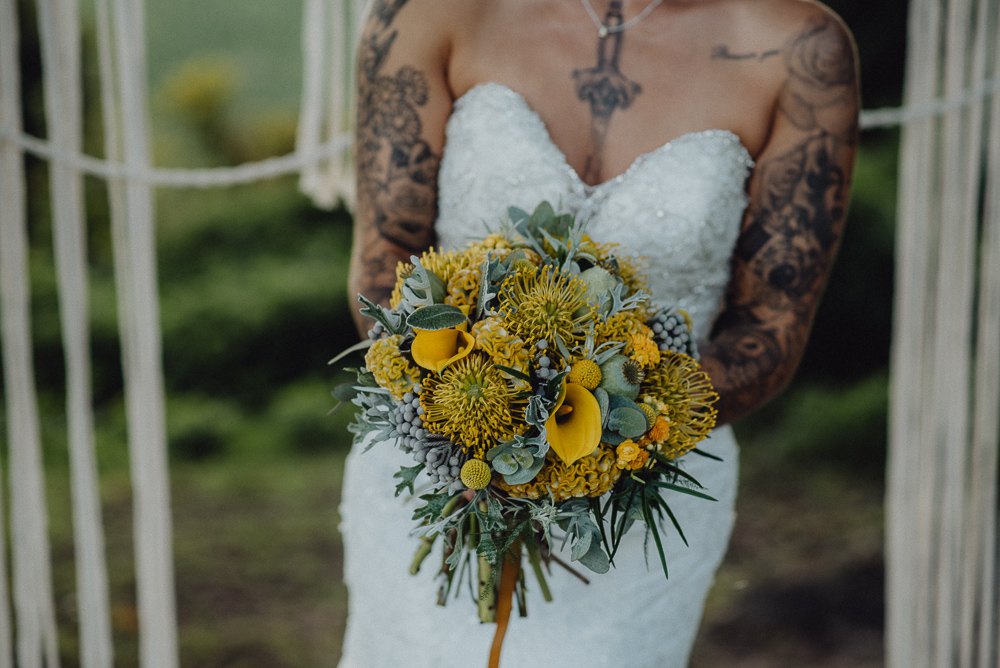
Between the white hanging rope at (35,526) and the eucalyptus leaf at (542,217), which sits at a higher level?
the eucalyptus leaf at (542,217)

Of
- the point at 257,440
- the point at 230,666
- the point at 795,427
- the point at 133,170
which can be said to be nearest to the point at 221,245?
the point at 257,440

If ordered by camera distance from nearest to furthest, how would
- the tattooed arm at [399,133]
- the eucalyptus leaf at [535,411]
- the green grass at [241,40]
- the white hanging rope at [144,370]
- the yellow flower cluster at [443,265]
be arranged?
the eucalyptus leaf at [535,411] < the yellow flower cluster at [443,265] < the tattooed arm at [399,133] < the white hanging rope at [144,370] < the green grass at [241,40]

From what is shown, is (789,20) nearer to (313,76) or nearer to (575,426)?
(575,426)

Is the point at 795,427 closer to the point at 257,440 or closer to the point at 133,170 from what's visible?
the point at 257,440

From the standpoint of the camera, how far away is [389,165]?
1.61 metres

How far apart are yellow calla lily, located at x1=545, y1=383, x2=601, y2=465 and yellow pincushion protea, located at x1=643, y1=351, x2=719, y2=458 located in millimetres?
97

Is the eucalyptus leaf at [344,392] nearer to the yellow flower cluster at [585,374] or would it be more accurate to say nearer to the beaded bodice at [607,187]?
the yellow flower cluster at [585,374]

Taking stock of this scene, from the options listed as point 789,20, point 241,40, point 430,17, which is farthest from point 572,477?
point 241,40

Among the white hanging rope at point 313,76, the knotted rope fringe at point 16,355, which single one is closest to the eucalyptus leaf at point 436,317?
the knotted rope fringe at point 16,355

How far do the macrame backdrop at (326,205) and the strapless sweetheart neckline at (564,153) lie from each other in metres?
0.52

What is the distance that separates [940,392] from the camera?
7.22ft

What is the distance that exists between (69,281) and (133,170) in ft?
0.98

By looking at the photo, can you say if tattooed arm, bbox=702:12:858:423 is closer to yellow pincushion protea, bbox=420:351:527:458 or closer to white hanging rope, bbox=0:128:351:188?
yellow pincushion protea, bbox=420:351:527:458

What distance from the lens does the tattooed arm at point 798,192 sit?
161cm
